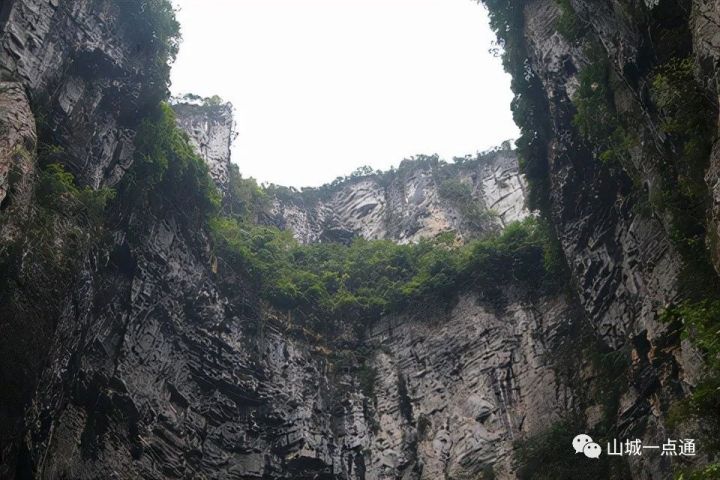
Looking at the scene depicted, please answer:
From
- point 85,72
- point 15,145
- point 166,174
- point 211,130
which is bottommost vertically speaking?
point 15,145

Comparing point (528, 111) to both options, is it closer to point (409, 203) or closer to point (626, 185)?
point (626, 185)

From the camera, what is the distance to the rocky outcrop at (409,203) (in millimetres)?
29141

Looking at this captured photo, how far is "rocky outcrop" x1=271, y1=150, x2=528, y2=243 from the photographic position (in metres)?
29.1

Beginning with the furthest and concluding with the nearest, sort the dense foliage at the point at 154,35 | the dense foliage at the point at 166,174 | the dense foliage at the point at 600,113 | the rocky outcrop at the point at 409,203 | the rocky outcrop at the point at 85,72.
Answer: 1. the rocky outcrop at the point at 409,203
2. the dense foliage at the point at 154,35
3. the dense foliage at the point at 166,174
4. the rocky outcrop at the point at 85,72
5. the dense foliage at the point at 600,113

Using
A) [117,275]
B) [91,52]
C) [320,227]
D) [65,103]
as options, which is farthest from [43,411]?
[320,227]

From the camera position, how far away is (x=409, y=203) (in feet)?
102

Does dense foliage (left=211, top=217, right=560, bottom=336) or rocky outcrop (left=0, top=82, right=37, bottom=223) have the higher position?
dense foliage (left=211, top=217, right=560, bottom=336)

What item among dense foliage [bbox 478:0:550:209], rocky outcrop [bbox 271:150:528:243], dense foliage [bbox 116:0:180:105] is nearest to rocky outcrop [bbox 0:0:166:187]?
dense foliage [bbox 116:0:180:105]

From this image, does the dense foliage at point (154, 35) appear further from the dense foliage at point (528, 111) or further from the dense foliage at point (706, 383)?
the dense foliage at point (706, 383)

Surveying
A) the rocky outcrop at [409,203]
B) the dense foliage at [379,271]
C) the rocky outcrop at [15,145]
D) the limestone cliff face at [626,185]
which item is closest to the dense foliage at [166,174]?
the dense foliage at [379,271]

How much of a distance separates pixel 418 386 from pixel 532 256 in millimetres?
4562

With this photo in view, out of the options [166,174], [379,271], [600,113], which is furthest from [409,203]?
→ [600,113]

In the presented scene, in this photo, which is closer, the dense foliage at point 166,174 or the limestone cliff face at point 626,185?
the limestone cliff face at point 626,185

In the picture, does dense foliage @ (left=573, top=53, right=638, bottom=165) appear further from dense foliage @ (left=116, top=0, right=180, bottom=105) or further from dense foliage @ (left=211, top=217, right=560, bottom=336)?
dense foliage @ (left=116, top=0, right=180, bottom=105)
